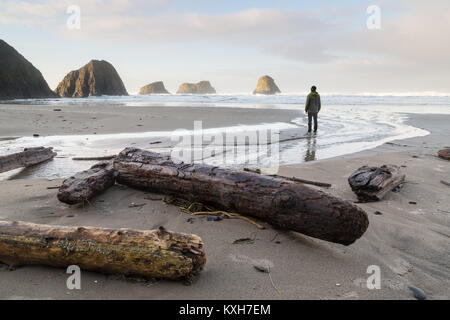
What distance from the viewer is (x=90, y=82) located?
9675cm

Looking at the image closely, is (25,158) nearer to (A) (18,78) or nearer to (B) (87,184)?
(B) (87,184)

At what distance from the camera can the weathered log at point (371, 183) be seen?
397cm

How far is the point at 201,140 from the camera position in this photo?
9344 mm

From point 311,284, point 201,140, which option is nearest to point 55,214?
point 311,284

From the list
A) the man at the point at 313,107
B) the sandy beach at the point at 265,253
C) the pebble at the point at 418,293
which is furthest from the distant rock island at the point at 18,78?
the pebble at the point at 418,293

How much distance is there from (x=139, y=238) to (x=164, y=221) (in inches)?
44.1

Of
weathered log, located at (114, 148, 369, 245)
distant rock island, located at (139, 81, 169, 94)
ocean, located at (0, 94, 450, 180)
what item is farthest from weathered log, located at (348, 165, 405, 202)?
distant rock island, located at (139, 81, 169, 94)

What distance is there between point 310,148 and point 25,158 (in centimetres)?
676

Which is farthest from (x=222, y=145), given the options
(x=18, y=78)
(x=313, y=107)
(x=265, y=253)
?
(x=18, y=78)

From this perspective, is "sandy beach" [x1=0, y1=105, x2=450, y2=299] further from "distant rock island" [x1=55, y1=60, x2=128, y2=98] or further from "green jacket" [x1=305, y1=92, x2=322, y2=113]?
"distant rock island" [x1=55, y1=60, x2=128, y2=98]

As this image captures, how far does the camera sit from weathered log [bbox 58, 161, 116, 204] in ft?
11.5

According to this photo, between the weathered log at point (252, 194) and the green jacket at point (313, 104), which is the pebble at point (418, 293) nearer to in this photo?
the weathered log at point (252, 194)

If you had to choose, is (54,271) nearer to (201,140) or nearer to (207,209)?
(207,209)
